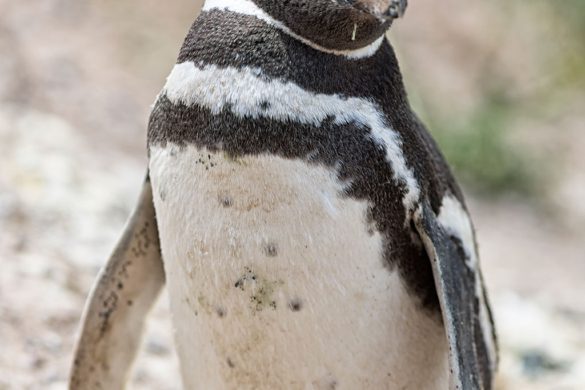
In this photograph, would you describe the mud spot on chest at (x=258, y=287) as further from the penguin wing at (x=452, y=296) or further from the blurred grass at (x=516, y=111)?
the blurred grass at (x=516, y=111)

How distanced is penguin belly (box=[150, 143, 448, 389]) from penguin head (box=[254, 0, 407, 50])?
0.24m

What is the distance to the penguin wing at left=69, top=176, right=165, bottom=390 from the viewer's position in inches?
100

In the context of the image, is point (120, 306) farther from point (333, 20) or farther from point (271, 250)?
point (333, 20)

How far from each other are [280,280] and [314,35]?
0.47 metres

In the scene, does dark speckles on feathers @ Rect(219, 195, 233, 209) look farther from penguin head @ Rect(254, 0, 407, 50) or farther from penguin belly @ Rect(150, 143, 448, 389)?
penguin head @ Rect(254, 0, 407, 50)

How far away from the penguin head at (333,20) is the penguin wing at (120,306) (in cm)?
63

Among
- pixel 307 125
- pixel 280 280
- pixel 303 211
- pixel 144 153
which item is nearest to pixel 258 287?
pixel 280 280

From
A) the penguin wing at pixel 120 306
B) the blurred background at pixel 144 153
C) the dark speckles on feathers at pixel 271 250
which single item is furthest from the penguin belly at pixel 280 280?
the blurred background at pixel 144 153

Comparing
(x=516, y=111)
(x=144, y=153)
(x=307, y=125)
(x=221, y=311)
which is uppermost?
(x=516, y=111)

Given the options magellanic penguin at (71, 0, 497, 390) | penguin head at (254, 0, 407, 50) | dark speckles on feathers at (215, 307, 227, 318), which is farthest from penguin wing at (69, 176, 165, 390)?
penguin head at (254, 0, 407, 50)

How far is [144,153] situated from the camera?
520 centimetres

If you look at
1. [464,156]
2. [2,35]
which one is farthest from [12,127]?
[464,156]

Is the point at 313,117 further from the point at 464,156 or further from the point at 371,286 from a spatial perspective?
the point at 464,156

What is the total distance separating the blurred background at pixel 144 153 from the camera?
3.55 m
